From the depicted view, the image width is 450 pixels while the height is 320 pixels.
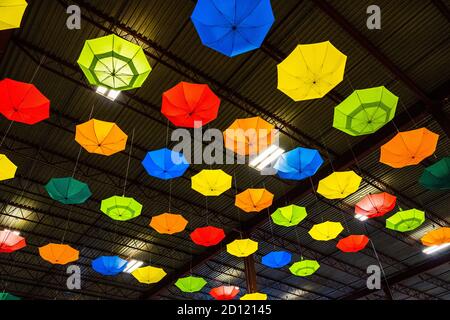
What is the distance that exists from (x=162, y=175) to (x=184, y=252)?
11812 mm

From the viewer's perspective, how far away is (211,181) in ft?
39.2

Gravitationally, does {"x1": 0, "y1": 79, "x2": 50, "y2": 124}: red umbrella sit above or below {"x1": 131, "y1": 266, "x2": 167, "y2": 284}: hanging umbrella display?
above

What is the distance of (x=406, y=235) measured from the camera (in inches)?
850

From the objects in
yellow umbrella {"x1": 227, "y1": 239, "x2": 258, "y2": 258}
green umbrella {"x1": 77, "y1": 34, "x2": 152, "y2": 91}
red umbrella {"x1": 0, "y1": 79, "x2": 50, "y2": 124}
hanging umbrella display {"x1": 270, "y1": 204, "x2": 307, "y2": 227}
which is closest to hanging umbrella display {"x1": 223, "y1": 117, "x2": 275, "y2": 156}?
green umbrella {"x1": 77, "y1": 34, "x2": 152, "y2": 91}

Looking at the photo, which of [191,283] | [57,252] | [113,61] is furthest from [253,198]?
[57,252]

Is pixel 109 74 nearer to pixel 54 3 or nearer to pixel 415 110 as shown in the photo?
pixel 54 3

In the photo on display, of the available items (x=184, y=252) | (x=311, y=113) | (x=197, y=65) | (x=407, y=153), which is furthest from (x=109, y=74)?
(x=184, y=252)

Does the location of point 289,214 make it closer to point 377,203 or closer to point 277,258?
point 377,203

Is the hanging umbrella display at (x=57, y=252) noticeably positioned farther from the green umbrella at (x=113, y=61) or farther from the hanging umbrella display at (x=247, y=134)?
the green umbrella at (x=113, y=61)

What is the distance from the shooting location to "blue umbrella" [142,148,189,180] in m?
11.2

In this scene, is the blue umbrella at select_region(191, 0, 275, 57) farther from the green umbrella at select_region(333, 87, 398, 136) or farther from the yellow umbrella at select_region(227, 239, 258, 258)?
the yellow umbrella at select_region(227, 239, 258, 258)

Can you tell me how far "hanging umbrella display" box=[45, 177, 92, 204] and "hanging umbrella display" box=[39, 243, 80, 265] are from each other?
127 inches

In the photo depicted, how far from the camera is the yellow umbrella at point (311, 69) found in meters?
7.91

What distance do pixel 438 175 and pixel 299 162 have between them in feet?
→ 16.4
